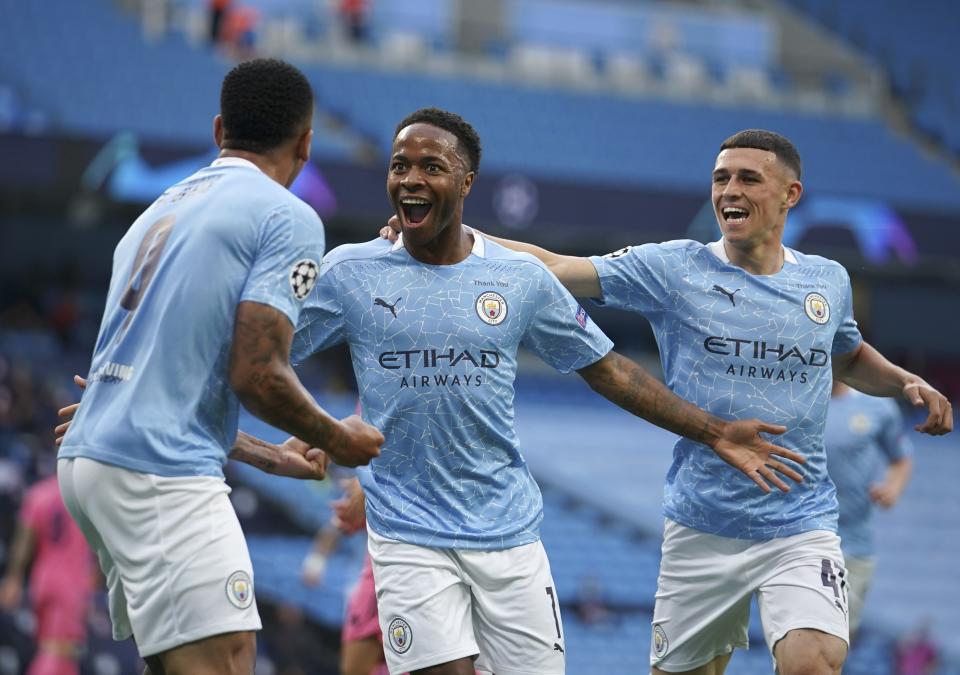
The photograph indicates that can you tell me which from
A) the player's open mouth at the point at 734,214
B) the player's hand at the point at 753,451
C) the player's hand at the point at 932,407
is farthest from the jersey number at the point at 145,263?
the player's hand at the point at 932,407

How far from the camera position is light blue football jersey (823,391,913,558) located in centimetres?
912

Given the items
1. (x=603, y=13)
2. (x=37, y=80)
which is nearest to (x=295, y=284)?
(x=37, y=80)

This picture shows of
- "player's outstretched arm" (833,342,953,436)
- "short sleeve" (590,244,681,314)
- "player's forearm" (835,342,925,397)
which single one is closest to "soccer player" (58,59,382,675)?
"short sleeve" (590,244,681,314)

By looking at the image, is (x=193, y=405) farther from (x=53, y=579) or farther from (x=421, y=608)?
(x=53, y=579)

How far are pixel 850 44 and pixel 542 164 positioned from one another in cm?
1064

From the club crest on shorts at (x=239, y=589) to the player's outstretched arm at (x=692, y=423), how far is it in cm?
184

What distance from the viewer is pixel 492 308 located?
555cm

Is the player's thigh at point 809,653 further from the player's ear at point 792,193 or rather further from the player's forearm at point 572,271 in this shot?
the player's ear at point 792,193

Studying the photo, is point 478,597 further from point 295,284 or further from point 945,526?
point 945,526

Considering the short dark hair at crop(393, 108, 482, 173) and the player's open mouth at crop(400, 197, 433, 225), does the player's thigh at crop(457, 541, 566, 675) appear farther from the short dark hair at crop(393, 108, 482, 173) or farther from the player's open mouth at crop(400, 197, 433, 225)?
the short dark hair at crop(393, 108, 482, 173)

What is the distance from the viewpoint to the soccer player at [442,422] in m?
5.39

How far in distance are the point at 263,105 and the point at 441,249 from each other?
1.16m

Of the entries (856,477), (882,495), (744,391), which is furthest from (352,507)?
(882,495)

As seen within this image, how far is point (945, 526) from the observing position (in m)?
23.8
